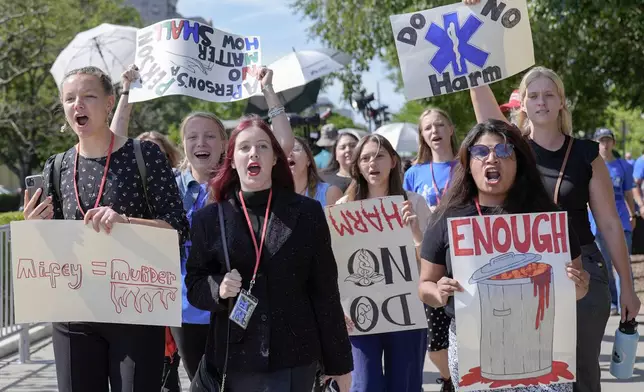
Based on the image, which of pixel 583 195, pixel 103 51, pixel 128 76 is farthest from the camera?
pixel 103 51

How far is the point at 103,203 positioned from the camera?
3934 millimetres

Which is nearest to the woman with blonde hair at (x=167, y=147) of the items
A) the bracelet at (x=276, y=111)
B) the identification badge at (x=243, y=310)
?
the bracelet at (x=276, y=111)

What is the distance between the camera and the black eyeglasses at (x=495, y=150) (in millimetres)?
3846

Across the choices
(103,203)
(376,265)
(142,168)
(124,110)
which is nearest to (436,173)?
(376,265)

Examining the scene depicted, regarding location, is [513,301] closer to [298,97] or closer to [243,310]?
[243,310]

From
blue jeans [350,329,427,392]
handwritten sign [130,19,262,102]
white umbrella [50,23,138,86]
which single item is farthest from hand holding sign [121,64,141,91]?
white umbrella [50,23,138,86]

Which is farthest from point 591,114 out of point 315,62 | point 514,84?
point 315,62

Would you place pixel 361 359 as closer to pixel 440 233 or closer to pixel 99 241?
pixel 440 233

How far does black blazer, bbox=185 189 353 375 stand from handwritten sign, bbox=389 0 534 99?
1720 millimetres

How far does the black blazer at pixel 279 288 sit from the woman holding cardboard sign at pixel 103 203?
30 cm

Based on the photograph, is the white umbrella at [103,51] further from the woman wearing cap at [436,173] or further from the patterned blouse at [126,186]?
the patterned blouse at [126,186]

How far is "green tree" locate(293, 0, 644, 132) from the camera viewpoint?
16703 millimetres

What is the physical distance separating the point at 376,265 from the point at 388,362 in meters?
0.58

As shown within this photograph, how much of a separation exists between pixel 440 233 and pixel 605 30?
1468 cm
